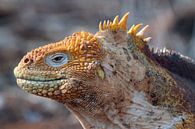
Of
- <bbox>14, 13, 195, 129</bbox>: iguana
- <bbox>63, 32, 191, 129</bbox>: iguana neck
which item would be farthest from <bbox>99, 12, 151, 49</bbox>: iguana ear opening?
<bbox>63, 32, 191, 129</bbox>: iguana neck

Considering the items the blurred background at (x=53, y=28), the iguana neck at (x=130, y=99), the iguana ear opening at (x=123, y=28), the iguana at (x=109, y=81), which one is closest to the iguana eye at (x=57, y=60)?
the iguana at (x=109, y=81)

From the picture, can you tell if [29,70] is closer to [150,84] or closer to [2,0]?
[150,84]

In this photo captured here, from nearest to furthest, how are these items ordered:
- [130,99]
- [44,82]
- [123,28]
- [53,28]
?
[44,82]
[130,99]
[123,28]
[53,28]

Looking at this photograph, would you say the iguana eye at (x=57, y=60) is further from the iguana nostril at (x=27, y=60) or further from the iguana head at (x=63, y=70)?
the iguana nostril at (x=27, y=60)

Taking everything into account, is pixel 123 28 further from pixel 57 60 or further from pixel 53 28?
pixel 53 28

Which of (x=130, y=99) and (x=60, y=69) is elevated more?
(x=60, y=69)

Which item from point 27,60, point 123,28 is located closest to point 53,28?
point 123,28

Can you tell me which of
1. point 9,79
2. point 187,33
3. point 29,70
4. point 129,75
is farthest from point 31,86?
point 187,33
